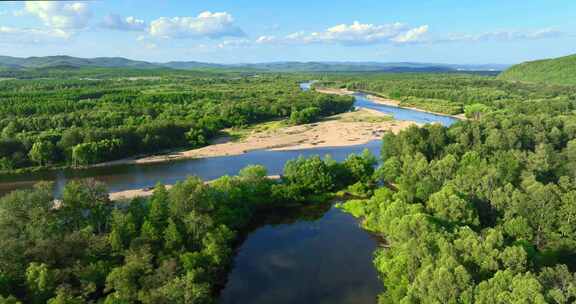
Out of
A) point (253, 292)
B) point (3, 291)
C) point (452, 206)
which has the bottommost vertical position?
point (253, 292)

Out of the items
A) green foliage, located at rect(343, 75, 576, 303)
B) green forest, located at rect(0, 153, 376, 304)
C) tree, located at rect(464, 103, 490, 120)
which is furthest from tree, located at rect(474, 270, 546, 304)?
tree, located at rect(464, 103, 490, 120)

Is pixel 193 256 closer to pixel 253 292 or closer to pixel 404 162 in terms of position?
pixel 253 292

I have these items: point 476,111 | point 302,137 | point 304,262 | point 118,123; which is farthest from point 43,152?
point 476,111

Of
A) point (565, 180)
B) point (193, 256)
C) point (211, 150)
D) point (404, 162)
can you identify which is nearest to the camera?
point (193, 256)

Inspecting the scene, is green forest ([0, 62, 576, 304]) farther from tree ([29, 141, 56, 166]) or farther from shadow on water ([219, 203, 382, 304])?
shadow on water ([219, 203, 382, 304])

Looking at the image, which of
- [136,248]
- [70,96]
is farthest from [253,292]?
[70,96]

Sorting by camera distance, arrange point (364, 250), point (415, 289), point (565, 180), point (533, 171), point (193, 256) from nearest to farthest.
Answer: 1. point (415, 289)
2. point (193, 256)
3. point (364, 250)
4. point (565, 180)
5. point (533, 171)
